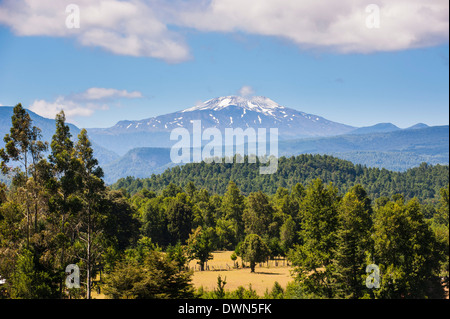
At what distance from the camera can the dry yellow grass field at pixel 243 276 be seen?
4038 centimetres

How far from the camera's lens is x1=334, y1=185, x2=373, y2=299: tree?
26656mm

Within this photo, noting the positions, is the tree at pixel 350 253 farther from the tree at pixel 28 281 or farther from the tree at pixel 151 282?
the tree at pixel 28 281

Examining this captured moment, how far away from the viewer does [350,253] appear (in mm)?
26797

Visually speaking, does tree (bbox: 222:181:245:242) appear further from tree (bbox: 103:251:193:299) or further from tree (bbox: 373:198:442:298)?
tree (bbox: 103:251:193:299)

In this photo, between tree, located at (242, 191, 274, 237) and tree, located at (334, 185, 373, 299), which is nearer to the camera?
tree, located at (334, 185, 373, 299)

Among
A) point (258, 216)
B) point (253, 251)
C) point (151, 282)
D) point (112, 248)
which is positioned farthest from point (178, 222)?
point (151, 282)

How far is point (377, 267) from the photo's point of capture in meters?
28.0

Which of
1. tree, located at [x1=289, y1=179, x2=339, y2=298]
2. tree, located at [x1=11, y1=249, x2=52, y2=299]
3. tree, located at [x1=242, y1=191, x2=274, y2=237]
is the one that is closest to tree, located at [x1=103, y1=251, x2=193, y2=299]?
tree, located at [x1=11, y1=249, x2=52, y2=299]

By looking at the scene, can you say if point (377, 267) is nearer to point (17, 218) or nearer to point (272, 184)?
point (17, 218)

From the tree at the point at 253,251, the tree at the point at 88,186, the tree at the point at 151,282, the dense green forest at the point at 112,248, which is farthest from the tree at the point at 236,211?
the tree at the point at 151,282

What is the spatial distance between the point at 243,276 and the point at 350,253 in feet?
77.5

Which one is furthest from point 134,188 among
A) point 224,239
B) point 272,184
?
point 224,239

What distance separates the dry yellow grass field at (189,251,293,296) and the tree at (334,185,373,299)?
871 centimetres

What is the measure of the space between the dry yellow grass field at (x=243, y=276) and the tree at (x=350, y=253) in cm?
871
